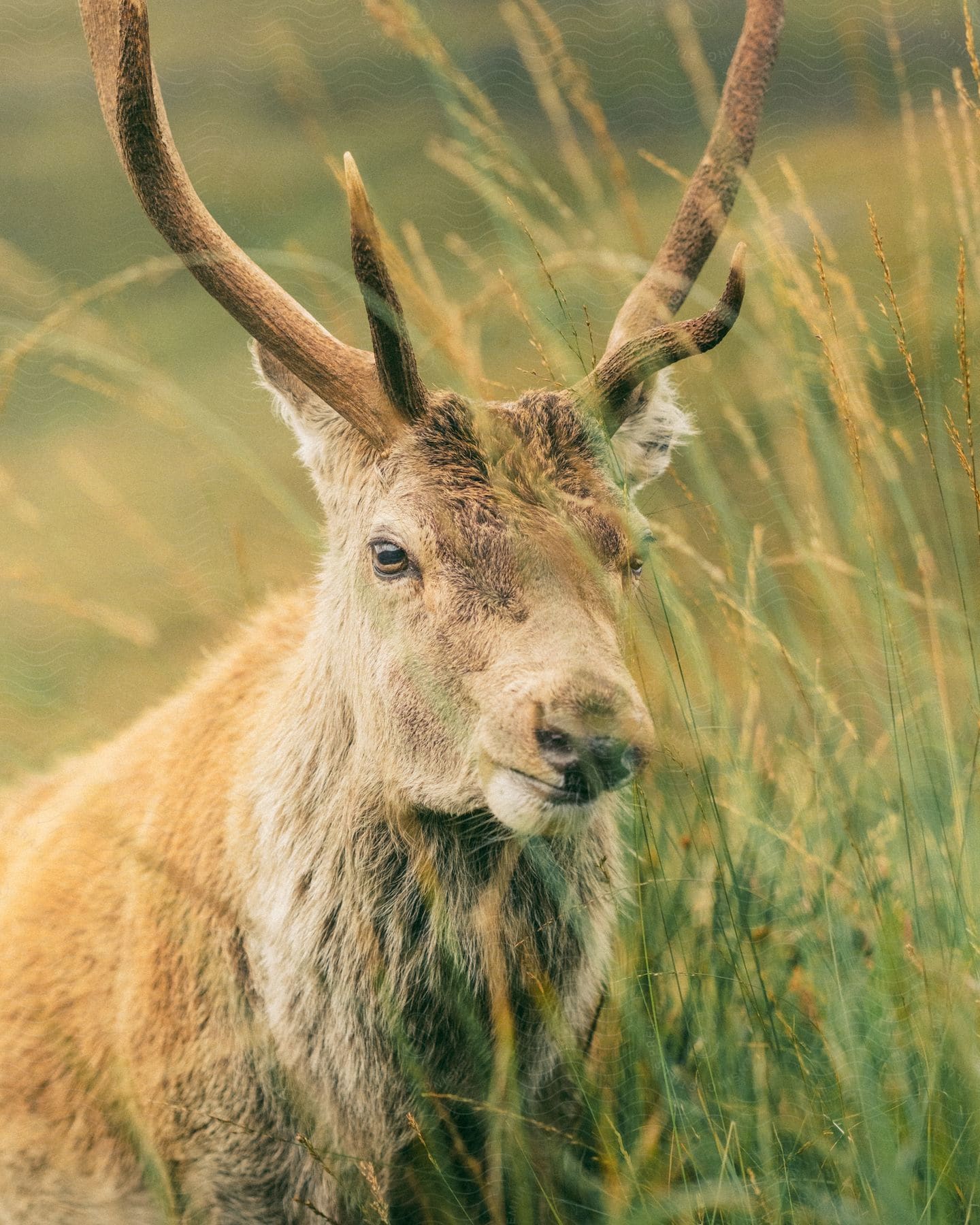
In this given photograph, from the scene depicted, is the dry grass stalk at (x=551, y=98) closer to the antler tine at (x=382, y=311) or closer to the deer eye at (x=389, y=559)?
the antler tine at (x=382, y=311)

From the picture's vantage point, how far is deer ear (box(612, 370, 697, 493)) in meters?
2.96

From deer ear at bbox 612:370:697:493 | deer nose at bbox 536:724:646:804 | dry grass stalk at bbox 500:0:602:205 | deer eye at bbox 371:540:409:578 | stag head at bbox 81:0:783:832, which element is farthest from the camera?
deer ear at bbox 612:370:697:493

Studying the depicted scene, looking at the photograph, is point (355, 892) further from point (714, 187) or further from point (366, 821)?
point (714, 187)

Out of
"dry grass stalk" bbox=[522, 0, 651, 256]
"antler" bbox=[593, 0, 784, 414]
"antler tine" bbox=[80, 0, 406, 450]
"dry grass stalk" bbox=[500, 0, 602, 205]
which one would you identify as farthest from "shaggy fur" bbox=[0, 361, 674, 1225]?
"dry grass stalk" bbox=[500, 0, 602, 205]

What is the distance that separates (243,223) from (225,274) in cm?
109

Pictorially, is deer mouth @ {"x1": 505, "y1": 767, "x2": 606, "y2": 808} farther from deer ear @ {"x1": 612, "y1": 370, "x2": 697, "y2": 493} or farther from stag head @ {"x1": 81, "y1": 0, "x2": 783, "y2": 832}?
deer ear @ {"x1": 612, "y1": 370, "x2": 697, "y2": 493}

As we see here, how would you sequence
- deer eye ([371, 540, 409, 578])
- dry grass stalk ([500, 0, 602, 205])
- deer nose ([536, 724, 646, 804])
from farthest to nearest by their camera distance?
dry grass stalk ([500, 0, 602, 205])
deer eye ([371, 540, 409, 578])
deer nose ([536, 724, 646, 804])

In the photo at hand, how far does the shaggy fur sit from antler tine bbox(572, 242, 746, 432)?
69 millimetres

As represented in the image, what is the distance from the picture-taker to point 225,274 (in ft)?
8.68

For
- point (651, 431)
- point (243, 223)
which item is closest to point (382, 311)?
point (651, 431)

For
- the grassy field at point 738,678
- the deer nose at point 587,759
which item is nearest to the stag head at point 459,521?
the deer nose at point 587,759

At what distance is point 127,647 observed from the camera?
8.86 meters

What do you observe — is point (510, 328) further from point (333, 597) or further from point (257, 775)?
point (257, 775)

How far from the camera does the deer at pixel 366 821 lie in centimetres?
238
